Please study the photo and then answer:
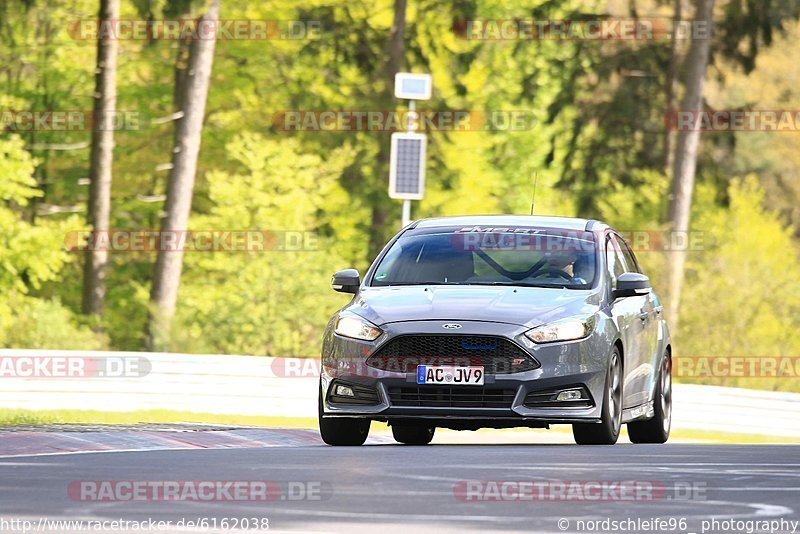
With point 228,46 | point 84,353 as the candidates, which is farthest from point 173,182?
point 84,353

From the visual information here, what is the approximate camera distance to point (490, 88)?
5625 centimetres

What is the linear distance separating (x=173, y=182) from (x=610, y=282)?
25.6 metres

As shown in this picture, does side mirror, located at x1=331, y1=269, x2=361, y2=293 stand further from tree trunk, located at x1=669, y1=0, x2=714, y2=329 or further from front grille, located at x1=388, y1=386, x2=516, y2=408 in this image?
tree trunk, located at x1=669, y1=0, x2=714, y2=329

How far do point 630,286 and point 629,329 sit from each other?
46 cm

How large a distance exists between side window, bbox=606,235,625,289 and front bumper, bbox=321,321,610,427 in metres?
1.35

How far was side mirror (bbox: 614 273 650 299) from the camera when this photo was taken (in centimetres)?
1523

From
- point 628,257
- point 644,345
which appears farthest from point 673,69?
point 644,345

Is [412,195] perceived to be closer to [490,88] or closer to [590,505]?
[590,505]

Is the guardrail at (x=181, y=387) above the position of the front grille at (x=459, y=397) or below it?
below

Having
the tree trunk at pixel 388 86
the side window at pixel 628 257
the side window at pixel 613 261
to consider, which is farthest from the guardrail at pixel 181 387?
the tree trunk at pixel 388 86

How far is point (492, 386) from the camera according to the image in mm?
14055

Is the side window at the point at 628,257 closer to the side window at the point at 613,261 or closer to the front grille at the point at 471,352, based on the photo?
the side window at the point at 613,261

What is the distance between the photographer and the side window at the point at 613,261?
15727mm

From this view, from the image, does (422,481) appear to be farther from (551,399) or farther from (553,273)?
(553,273)
